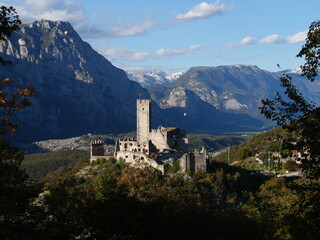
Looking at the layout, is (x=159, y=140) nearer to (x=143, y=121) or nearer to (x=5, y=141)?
(x=143, y=121)

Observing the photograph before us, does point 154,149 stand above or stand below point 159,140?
below

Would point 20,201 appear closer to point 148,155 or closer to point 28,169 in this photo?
point 148,155

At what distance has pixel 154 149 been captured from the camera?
73562 mm

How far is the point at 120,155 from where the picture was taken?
72875 mm

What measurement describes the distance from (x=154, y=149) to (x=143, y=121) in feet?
25.3

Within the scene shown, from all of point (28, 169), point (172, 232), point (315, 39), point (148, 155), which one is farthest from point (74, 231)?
point (28, 169)

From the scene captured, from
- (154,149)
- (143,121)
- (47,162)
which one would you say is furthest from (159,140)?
(47,162)

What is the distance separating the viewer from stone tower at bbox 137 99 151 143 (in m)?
77.8

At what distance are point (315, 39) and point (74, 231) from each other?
17699mm

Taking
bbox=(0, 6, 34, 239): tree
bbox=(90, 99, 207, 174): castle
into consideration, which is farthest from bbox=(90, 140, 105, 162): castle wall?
bbox=(0, 6, 34, 239): tree

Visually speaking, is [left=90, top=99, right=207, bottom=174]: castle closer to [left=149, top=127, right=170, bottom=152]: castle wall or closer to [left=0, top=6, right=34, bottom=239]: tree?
[left=149, top=127, right=170, bottom=152]: castle wall

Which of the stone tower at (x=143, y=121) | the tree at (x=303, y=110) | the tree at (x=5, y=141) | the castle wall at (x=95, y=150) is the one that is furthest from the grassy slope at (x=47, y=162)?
the tree at (x=303, y=110)

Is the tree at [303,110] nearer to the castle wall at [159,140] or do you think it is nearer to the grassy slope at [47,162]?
the castle wall at [159,140]

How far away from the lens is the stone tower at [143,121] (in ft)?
255
